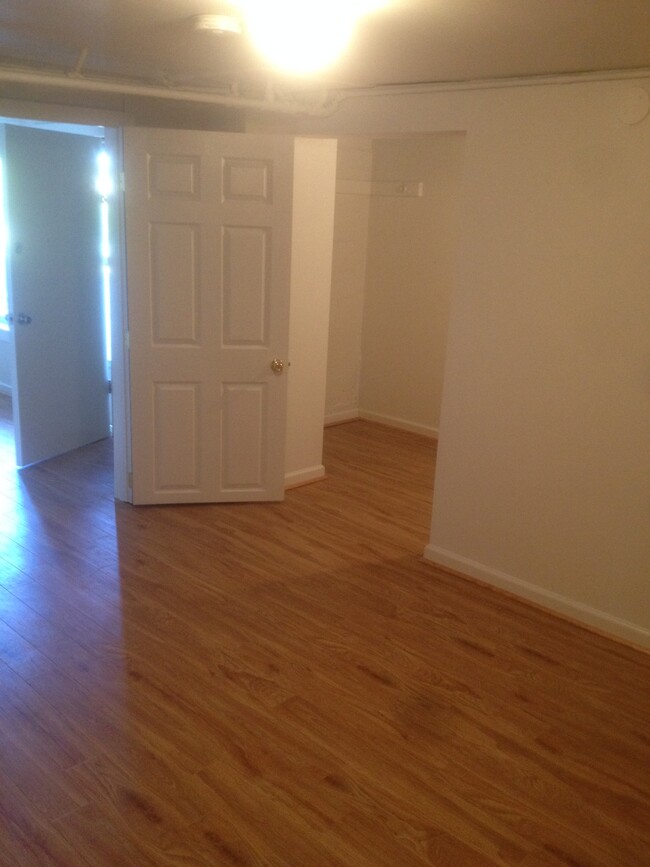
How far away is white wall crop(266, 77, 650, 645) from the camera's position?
10.1 ft

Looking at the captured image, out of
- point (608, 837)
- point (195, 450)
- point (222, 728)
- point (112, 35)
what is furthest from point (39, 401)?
point (608, 837)

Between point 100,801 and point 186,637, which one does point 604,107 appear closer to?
point 186,637

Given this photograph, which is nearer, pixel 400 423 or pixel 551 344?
pixel 551 344

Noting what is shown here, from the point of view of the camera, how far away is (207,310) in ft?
13.5

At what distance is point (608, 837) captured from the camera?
2.21 meters

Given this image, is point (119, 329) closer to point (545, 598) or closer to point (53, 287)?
point (53, 287)

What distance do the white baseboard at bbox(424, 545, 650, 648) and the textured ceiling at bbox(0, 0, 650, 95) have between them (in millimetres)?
2237

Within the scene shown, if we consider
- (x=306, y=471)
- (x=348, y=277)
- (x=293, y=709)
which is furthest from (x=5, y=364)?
(x=293, y=709)

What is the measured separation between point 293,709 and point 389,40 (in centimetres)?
240

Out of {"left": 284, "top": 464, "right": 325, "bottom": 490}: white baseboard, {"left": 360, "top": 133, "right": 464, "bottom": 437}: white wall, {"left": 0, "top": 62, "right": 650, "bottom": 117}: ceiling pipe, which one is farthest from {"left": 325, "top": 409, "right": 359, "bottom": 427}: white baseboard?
{"left": 0, "top": 62, "right": 650, "bottom": 117}: ceiling pipe

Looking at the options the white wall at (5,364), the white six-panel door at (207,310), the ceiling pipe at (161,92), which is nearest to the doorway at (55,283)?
the white six-panel door at (207,310)

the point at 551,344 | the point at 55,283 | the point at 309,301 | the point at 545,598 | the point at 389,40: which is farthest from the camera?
the point at 55,283

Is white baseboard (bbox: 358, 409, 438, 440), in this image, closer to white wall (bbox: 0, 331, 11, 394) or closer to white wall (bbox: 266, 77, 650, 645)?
white wall (bbox: 266, 77, 650, 645)

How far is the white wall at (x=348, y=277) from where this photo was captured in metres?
6.12
